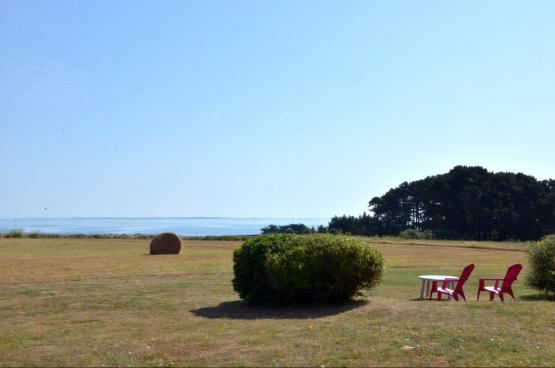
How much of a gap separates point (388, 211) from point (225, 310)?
9998 centimetres

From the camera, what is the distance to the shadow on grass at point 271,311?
1204 cm

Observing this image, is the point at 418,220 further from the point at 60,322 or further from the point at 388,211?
the point at 60,322

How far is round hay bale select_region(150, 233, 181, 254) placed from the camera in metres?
42.6

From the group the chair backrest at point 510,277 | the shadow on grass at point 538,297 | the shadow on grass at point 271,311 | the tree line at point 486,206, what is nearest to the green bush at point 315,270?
the shadow on grass at point 271,311

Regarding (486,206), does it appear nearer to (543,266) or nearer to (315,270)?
(543,266)

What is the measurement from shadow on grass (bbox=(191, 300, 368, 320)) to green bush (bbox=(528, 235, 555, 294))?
6.34m

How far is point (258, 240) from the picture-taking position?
14.2 m

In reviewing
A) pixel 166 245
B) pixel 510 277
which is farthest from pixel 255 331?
pixel 166 245

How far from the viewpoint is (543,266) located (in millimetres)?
16312

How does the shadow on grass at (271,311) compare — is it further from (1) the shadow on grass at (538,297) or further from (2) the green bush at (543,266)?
(2) the green bush at (543,266)

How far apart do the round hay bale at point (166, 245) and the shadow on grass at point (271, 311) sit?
97.3ft

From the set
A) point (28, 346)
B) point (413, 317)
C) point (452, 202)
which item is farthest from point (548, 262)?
point (452, 202)

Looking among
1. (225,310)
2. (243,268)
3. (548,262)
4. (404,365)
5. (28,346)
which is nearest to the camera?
(404,365)

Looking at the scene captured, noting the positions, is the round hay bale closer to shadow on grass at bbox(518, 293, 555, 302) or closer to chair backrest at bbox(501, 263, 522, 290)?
shadow on grass at bbox(518, 293, 555, 302)
